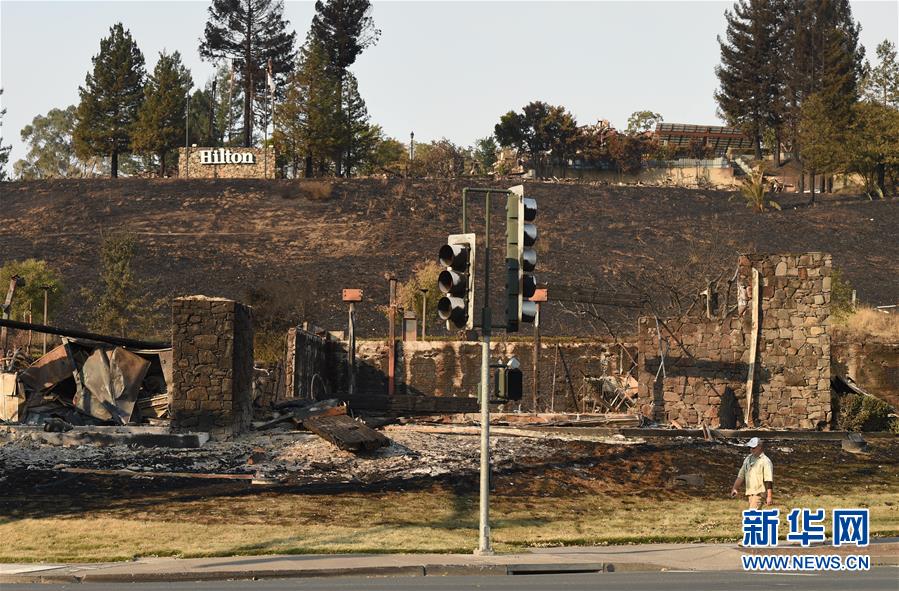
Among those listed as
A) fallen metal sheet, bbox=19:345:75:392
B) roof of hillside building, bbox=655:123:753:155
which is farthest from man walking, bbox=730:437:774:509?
roof of hillside building, bbox=655:123:753:155

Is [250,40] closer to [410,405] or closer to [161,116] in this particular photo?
[161,116]

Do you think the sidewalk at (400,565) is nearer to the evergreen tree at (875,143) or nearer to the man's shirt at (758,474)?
the man's shirt at (758,474)

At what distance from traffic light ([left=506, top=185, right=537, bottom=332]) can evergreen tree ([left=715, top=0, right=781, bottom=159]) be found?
99244mm

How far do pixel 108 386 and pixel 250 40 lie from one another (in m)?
89.3

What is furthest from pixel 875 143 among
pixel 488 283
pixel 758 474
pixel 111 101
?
pixel 488 283

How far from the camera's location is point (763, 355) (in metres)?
28.8

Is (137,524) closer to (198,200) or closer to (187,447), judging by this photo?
(187,447)

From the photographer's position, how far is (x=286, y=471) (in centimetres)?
2209

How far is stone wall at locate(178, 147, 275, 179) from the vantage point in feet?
316

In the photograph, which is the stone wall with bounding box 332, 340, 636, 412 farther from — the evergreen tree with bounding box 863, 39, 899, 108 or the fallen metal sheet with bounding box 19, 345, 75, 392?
the evergreen tree with bounding box 863, 39, 899, 108

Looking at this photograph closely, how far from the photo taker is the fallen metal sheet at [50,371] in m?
24.8

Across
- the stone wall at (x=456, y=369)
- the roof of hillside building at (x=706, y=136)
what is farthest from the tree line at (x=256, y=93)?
the stone wall at (x=456, y=369)

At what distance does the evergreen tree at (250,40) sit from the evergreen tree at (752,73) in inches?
1572

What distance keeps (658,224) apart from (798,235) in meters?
9.40
